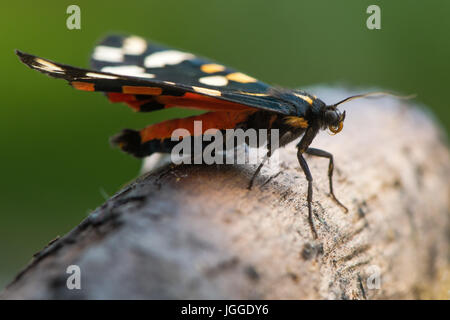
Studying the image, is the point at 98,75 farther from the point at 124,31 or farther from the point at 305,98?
the point at 124,31

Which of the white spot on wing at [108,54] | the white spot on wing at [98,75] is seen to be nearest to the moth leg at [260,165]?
the white spot on wing at [98,75]

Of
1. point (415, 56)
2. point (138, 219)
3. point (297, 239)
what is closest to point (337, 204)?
point (297, 239)

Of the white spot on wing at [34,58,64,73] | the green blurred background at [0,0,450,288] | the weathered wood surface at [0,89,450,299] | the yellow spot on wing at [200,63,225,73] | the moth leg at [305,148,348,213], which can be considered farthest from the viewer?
the green blurred background at [0,0,450,288]

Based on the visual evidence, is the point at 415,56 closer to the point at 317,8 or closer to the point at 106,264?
the point at 317,8

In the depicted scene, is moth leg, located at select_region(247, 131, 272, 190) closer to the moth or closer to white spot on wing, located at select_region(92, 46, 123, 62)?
the moth

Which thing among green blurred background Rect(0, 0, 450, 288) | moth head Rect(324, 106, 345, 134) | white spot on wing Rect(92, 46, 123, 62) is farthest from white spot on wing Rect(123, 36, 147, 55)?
green blurred background Rect(0, 0, 450, 288)

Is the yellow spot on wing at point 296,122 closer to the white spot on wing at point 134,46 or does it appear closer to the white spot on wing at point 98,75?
the white spot on wing at point 98,75

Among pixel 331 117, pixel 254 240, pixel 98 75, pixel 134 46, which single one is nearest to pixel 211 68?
pixel 134 46
